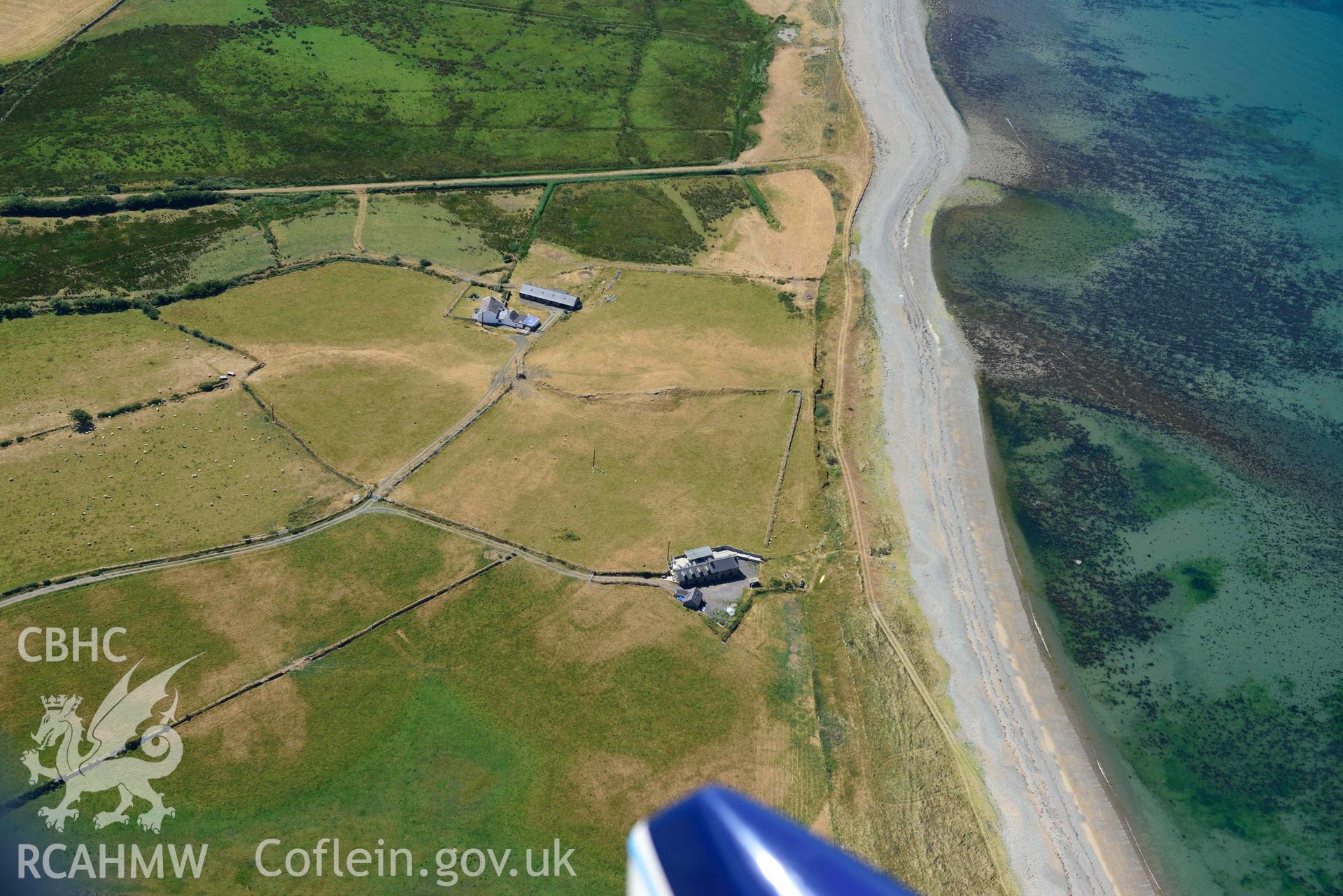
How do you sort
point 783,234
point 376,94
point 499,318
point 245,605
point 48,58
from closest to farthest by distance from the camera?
point 245,605 < point 499,318 < point 783,234 < point 48,58 < point 376,94

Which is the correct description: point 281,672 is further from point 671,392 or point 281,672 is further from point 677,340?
point 677,340

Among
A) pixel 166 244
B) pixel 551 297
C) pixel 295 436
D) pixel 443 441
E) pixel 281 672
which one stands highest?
pixel 166 244

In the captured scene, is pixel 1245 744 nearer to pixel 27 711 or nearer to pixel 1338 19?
pixel 27 711

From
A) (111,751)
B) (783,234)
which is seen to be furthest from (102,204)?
(783,234)

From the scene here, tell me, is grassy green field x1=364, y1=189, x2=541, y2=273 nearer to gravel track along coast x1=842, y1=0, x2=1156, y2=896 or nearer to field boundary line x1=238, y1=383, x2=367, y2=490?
field boundary line x1=238, y1=383, x2=367, y2=490

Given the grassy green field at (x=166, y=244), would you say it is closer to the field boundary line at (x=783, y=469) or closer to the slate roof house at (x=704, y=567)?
the field boundary line at (x=783, y=469)

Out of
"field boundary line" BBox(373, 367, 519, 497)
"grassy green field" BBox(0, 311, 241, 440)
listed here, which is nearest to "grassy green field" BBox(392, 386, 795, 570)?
"field boundary line" BBox(373, 367, 519, 497)
